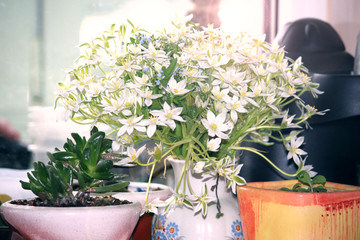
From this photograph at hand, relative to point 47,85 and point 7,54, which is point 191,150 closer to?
point 47,85

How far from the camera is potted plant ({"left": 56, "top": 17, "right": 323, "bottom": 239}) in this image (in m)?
0.50

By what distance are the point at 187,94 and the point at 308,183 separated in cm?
19

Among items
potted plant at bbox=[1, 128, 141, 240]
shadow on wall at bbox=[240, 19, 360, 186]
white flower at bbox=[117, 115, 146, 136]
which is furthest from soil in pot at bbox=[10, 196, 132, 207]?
shadow on wall at bbox=[240, 19, 360, 186]

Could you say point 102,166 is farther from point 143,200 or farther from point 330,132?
point 330,132

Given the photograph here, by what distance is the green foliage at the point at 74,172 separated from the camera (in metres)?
0.52

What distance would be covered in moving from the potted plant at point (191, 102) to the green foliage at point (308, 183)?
0.05 feet

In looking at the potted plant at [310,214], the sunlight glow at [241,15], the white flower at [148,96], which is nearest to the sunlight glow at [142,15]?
the sunlight glow at [241,15]

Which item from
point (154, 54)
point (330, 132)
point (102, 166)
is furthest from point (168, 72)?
point (330, 132)

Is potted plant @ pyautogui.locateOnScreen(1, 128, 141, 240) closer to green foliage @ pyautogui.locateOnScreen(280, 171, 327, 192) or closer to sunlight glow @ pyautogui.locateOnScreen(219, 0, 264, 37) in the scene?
green foliage @ pyautogui.locateOnScreen(280, 171, 327, 192)

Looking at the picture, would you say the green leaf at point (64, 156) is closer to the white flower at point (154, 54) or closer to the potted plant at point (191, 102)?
the potted plant at point (191, 102)

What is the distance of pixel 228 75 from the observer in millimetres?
501

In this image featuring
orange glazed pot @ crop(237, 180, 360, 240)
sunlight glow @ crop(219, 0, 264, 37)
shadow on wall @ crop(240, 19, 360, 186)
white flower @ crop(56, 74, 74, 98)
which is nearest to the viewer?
orange glazed pot @ crop(237, 180, 360, 240)

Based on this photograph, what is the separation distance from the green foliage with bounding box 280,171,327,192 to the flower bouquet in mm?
28

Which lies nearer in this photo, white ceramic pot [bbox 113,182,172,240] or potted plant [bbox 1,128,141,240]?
potted plant [bbox 1,128,141,240]
